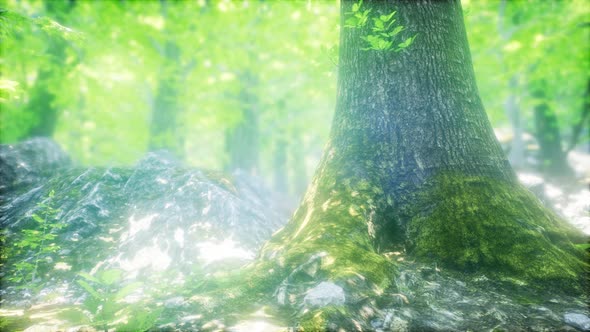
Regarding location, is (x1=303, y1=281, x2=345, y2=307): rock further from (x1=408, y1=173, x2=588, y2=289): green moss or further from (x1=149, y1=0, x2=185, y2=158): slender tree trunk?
(x1=149, y1=0, x2=185, y2=158): slender tree trunk

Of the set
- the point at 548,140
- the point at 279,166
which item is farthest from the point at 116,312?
the point at 279,166

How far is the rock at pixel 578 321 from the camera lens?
7.13 ft

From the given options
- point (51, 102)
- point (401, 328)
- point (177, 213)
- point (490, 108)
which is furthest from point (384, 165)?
point (51, 102)

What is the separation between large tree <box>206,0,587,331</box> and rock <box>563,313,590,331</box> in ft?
1.52

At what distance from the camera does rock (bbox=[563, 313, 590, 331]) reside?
7.13ft

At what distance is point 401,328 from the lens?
222 cm

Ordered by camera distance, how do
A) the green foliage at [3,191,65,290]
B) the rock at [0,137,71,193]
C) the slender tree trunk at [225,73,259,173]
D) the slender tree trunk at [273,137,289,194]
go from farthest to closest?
the slender tree trunk at [273,137,289,194]
the slender tree trunk at [225,73,259,173]
the rock at [0,137,71,193]
the green foliage at [3,191,65,290]

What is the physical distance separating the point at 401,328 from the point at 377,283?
0.44m

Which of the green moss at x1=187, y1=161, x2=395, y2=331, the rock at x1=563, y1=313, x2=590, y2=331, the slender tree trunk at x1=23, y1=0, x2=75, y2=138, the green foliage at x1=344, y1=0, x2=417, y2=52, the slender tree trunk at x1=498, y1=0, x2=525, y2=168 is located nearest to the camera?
the rock at x1=563, y1=313, x2=590, y2=331

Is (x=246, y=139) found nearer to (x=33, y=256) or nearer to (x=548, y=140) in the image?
(x=33, y=256)

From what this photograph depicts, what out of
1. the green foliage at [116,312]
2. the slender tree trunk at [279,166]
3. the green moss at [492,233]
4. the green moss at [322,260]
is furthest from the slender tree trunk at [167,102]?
the green moss at [492,233]

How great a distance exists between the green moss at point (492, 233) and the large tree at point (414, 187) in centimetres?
1

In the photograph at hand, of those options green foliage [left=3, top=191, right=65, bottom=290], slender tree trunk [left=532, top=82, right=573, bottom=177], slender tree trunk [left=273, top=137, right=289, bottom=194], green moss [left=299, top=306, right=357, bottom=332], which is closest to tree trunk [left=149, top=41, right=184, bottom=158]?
green foliage [left=3, top=191, right=65, bottom=290]

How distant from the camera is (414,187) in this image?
349 cm
